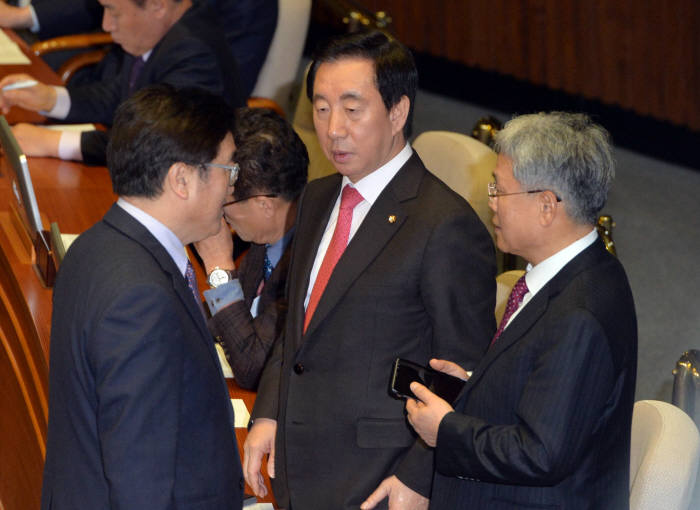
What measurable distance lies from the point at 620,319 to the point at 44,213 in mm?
2314

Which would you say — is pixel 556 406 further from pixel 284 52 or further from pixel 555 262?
pixel 284 52

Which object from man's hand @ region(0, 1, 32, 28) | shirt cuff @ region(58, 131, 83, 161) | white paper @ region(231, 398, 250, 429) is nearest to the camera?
white paper @ region(231, 398, 250, 429)

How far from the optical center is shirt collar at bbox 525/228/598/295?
186 cm

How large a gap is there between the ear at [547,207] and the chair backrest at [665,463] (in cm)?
57

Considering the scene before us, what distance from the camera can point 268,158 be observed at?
270 centimetres

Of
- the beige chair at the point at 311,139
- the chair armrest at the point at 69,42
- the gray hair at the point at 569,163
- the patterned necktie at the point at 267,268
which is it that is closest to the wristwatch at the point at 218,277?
the patterned necktie at the point at 267,268

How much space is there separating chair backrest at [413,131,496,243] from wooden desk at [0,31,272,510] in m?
0.91

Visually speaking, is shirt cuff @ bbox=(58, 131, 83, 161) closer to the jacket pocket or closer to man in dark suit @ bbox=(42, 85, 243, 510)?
man in dark suit @ bbox=(42, 85, 243, 510)

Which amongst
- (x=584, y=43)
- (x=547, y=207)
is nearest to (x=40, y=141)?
(x=547, y=207)

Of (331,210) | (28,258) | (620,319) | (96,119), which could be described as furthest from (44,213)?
(620,319)

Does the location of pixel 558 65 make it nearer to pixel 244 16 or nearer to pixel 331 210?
pixel 244 16

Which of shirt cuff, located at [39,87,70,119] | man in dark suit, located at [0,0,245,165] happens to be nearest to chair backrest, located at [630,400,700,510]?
man in dark suit, located at [0,0,245,165]

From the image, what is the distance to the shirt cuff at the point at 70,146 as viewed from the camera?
155 inches

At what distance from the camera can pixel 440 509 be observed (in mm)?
1968
